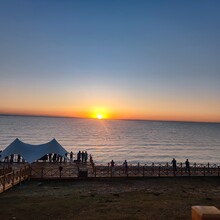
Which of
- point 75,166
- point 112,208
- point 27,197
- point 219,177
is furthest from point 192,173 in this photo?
point 27,197

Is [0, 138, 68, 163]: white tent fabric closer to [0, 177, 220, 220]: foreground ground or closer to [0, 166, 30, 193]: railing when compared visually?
[0, 166, 30, 193]: railing

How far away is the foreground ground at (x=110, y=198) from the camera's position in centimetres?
1697

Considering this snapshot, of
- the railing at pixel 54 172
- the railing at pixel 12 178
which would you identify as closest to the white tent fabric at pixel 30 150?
the railing at pixel 54 172

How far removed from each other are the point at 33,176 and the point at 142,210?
597 inches

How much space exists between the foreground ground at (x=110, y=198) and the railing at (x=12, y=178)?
54cm

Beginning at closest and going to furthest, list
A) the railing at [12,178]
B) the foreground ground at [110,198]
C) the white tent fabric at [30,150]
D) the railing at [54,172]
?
the foreground ground at [110,198]
the railing at [12,178]
the railing at [54,172]
the white tent fabric at [30,150]

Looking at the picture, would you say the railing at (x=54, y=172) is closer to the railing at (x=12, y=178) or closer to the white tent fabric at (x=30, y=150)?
the railing at (x=12, y=178)

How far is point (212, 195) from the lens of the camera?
75.8 ft

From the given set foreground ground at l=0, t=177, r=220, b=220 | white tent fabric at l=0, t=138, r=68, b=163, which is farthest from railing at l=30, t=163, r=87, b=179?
white tent fabric at l=0, t=138, r=68, b=163

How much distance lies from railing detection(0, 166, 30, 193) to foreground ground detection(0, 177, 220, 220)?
54cm

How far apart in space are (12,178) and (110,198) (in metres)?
9.34

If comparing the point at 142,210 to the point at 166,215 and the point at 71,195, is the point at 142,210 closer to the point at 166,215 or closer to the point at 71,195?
the point at 166,215

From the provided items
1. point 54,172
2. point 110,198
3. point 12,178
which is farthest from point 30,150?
point 110,198

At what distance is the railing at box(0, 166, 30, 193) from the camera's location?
21.6 m
